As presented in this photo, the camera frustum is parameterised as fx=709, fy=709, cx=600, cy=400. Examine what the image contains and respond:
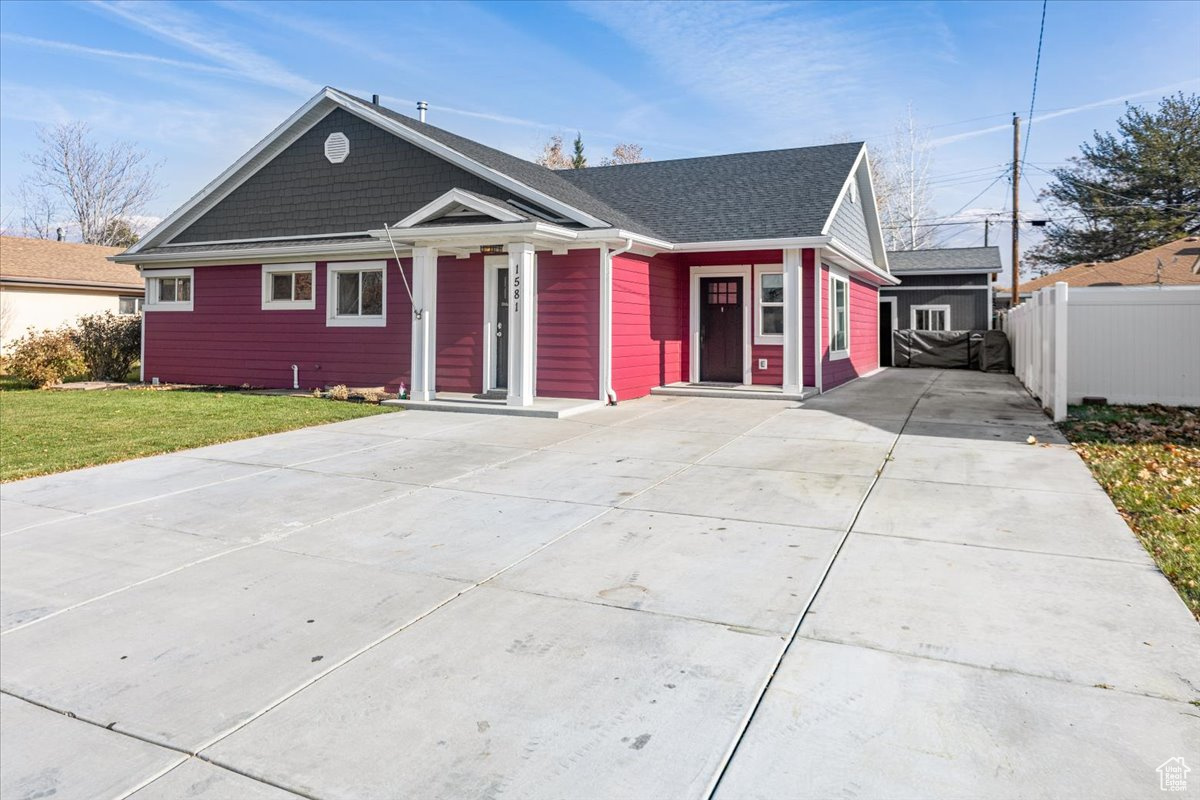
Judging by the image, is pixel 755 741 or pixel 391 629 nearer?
pixel 755 741

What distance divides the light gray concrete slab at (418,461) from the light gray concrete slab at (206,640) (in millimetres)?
2359

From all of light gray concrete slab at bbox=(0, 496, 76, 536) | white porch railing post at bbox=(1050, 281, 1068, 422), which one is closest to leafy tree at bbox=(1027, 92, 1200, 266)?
white porch railing post at bbox=(1050, 281, 1068, 422)

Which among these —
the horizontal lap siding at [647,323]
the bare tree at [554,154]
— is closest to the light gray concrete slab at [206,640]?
the horizontal lap siding at [647,323]

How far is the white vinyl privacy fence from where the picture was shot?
1035 cm

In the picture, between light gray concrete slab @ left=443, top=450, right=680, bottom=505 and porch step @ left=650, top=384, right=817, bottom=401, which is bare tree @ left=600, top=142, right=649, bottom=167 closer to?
porch step @ left=650, top=384, right=817, bottom=401

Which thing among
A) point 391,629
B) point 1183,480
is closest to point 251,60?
point 391,629

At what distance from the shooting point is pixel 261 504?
5.92m

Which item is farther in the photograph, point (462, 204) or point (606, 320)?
point (606, 320)

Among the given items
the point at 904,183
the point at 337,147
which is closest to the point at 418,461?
the point at 337,147

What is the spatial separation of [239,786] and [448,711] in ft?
2.38

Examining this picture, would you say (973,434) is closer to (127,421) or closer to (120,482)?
(120,482)

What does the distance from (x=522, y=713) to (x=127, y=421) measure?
9996mm

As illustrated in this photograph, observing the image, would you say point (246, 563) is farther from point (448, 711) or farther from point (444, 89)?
point (444, 89)

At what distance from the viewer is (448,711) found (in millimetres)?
2740
